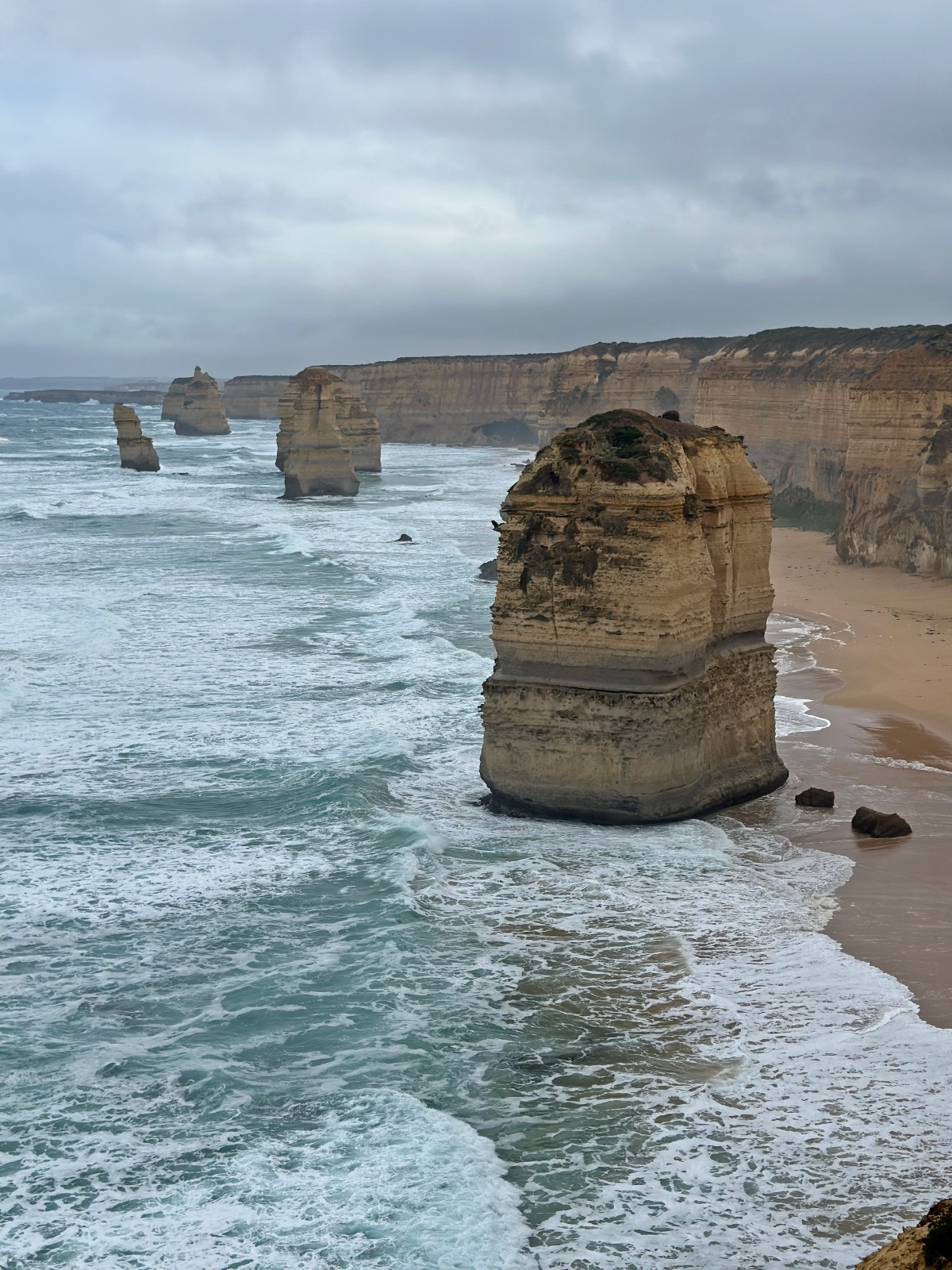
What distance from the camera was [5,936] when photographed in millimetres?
12156

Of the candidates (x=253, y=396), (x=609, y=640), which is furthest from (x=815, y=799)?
(x=253, y=396)

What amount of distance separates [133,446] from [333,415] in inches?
764

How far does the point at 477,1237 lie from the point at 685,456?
9.71 meters

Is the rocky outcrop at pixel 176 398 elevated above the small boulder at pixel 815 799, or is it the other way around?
the rocky outcrop at pixel 176 398

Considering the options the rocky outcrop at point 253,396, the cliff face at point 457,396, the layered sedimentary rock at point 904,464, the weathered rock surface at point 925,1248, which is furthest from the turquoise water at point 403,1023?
the rocky outcrop at point 253,396

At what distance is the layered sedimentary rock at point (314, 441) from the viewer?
192ft

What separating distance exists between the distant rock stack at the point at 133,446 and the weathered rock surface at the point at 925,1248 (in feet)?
238

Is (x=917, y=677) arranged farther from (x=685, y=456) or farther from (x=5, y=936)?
(x=5, y=936)

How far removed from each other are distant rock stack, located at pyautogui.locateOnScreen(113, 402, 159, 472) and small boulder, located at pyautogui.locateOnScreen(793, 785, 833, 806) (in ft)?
208

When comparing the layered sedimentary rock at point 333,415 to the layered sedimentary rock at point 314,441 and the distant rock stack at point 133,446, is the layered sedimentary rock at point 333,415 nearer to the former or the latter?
the layered sedimentary rock at point 314,441

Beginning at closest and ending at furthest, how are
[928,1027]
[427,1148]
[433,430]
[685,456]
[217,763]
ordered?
1. [427,1148]
2. [928,1027]
3. [685,456]
4. [217,763]
5. [433,430]

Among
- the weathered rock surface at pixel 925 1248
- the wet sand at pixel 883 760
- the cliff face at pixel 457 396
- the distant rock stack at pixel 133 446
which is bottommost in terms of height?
the wet sand at pixel 883 760

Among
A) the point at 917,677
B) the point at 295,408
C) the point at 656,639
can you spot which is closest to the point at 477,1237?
the point at 656,639

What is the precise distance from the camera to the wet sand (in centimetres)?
1182
